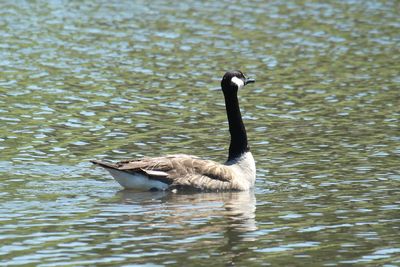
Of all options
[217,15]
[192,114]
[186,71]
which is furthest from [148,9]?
[192,114]

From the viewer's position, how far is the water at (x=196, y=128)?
54.4 ft

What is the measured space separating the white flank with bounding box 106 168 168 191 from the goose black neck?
1955mm

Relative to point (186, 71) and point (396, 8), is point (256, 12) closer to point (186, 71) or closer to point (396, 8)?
point (396, 8)

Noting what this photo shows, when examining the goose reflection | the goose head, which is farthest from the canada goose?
the goose head

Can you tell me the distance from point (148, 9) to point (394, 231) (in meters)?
34.5

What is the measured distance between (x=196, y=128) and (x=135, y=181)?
6.54 meters

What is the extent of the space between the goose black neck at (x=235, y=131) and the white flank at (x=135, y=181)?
1.95 m

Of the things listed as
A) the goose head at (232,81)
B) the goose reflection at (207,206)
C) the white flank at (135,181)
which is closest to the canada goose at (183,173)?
the white flank at (135,181)

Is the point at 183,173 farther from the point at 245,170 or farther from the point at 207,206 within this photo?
the point at 207,206

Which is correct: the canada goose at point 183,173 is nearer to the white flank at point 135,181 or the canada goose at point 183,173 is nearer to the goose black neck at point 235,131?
the white flank at point 135,181

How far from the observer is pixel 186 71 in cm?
3569

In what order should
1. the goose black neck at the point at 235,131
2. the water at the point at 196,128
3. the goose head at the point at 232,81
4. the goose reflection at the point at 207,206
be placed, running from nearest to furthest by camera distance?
the water at the point at 196,128
the goose reflection at the point at 207,206
the goose black neck at the point at 235,131
the goose head at the point at 232,81

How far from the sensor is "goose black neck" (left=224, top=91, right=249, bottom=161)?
22.1 m

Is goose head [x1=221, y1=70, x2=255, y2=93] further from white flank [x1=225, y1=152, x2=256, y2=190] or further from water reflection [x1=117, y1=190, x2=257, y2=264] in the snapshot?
water reflection [x1=117, y1=190, x2=257, y2=264]
